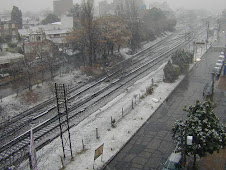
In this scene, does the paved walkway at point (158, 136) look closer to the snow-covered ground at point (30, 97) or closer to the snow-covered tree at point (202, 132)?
the snow-covered tree at point (202, 132)

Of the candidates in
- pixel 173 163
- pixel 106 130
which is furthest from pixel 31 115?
pixel 173 163

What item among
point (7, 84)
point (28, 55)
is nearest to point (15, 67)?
point (7, 84)

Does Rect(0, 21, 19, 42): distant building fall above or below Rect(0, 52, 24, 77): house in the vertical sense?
Result: above

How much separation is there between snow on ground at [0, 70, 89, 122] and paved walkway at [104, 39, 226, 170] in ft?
33.6

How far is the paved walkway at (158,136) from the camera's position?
13.9 meters

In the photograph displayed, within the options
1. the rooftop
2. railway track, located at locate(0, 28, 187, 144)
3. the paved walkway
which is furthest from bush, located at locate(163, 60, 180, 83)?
the rooftop

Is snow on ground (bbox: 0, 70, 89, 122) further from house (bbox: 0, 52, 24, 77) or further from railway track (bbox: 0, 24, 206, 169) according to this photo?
house (bbox: 0, 52, 24, 77)

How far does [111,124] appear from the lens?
699 inches

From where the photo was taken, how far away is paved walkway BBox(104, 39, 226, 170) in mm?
13914

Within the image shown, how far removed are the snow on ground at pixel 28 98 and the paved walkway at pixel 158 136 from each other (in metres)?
10.2

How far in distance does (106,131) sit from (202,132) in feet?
23.0

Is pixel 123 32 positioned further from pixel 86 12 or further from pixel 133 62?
pixel 86 12

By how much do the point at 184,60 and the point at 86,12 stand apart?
43.0 feet

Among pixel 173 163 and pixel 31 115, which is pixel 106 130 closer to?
pixel 173 163
